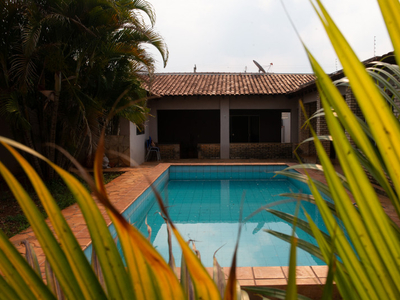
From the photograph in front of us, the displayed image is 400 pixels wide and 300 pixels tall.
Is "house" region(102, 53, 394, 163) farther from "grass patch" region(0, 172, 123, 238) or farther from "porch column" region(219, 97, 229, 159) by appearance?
"grass patch" region(0, 172, 123, 238)

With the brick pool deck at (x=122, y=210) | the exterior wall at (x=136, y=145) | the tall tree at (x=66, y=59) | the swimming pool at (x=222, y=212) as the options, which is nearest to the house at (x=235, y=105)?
the exterior wall at (x=136, y=145)

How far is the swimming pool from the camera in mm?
5547

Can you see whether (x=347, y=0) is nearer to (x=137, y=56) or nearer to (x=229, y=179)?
(x=137, y=56)

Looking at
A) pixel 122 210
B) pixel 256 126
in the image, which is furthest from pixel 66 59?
pixel 256 126

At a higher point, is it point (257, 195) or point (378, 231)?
point (378, 231)

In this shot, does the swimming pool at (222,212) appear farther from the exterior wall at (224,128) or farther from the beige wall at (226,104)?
the beige wall at (226,104)

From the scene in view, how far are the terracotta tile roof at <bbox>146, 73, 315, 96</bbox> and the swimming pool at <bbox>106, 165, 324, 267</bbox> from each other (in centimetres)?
394

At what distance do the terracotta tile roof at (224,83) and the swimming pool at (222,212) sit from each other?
3939 millimetres

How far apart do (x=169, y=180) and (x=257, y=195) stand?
3769mm

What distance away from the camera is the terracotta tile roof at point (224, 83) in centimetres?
1502

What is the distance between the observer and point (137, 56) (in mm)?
8539

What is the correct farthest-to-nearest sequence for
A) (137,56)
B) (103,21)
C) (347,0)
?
1. (137,56)
2. (103,21)
3. (347,0)

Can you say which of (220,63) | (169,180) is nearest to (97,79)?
(169,180)

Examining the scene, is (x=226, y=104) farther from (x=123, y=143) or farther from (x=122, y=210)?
(x=122, y=210)
